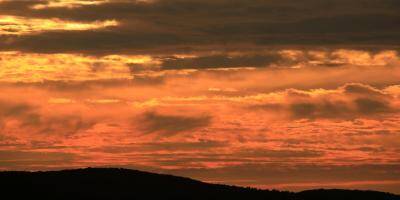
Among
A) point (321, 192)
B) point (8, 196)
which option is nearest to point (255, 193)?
point (321, 192)

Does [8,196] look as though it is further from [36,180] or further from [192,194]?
[192,194]

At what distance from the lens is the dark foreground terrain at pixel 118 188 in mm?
99250

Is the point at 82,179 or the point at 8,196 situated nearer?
the point at 8,196

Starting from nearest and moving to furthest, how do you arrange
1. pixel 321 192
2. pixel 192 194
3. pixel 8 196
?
pixel 8 196, pixel 192 194, pixel 321 192

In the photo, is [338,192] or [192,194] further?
[338,192]

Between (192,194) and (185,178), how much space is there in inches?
243

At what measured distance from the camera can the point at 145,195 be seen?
102 metres

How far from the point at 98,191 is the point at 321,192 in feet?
88.2

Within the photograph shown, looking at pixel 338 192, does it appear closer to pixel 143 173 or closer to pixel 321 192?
pixel 321 192

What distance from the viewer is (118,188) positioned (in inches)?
4072

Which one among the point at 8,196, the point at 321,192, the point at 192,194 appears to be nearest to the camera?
the point at 8,196

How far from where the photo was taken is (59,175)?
10569 centimetres

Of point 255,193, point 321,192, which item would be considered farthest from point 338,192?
point 255,193

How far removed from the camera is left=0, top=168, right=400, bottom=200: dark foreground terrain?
99.2 metres
